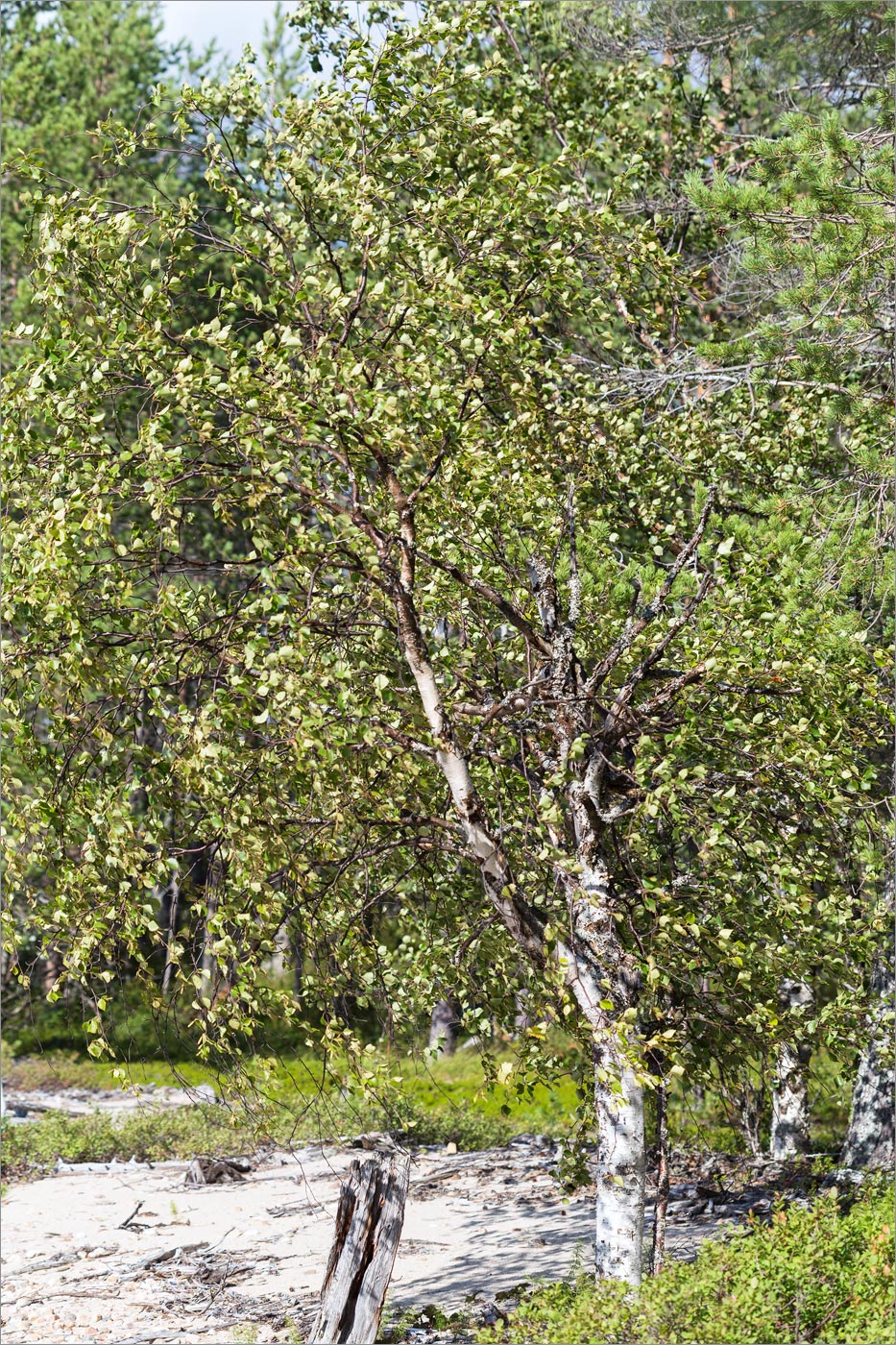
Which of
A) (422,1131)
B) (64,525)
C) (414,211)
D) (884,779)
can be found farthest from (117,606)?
(422,1131)

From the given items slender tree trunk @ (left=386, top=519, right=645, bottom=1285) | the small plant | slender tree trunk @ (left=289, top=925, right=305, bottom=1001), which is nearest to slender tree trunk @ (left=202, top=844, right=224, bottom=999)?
slender tree trunk @ (left=289, top=925, right=305, bottom=1001)

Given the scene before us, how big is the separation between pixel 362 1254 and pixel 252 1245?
470 centimetres

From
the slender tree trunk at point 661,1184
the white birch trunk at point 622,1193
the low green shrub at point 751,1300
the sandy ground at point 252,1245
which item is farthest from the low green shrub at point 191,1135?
the low green shrub at point 751,1300

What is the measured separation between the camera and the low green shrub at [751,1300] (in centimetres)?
622

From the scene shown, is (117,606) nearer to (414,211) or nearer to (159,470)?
(159,470)

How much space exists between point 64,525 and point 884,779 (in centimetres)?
587

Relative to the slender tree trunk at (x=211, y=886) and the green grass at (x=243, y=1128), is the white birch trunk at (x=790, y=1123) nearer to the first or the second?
the green grass at (x=243, y=1128)

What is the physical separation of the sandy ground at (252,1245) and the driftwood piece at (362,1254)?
95 cm

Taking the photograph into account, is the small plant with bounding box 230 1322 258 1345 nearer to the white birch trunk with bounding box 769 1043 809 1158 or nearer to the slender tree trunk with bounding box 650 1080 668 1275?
the slender tree trunk with bounding box 650 1080 668 1275

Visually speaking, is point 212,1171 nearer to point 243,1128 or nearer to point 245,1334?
point 243,1128

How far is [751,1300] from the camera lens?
636cm

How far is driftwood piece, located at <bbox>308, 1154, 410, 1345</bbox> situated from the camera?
23.8 feet

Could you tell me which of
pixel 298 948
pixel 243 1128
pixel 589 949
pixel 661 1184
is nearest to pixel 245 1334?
pixel 661 1184

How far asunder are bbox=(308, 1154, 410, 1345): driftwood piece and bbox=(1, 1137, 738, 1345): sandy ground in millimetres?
951
